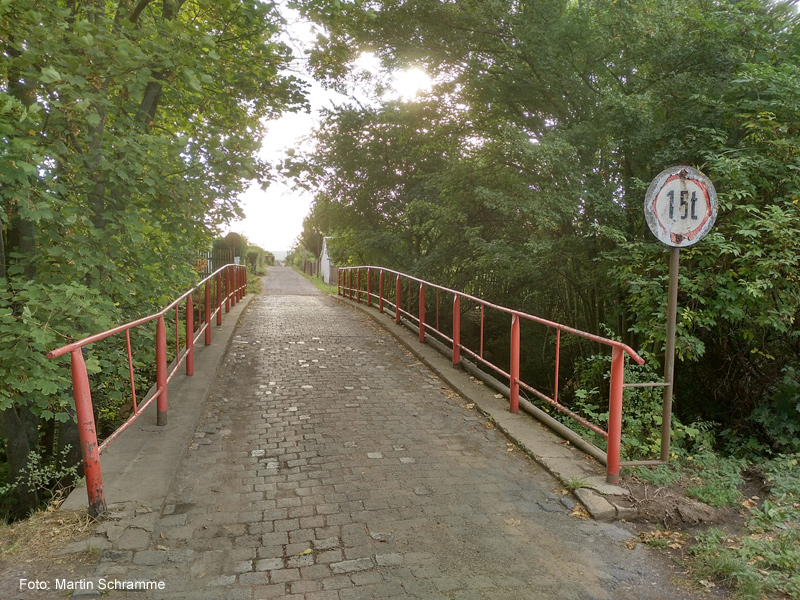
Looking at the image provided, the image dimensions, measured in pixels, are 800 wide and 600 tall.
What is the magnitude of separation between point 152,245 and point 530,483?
16.9 ft

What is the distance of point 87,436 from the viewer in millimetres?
3623

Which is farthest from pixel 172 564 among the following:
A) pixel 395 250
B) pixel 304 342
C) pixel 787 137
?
pixel 395 250

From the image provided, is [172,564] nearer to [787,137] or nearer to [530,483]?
[530,483]

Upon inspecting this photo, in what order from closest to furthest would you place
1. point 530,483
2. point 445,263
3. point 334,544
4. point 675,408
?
point 334,544 < point 530,483 < point 675,408 < point 445,263

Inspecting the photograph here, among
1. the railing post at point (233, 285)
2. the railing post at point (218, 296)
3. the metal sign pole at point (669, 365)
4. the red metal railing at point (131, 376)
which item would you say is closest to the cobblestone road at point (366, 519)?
the red metal railing at point (131, 376)

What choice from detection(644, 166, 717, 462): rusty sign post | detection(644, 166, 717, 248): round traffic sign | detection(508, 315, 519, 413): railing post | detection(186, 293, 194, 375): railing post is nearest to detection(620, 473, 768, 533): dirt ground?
detection(644, 166, 717, 462): rusty sign post

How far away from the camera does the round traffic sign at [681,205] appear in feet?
14.6

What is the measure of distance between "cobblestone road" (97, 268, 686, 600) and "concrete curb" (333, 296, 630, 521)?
0.12 m

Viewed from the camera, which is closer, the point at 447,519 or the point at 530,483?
the point at 447,519

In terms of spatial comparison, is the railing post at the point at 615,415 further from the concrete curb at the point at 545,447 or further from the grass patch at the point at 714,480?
the grass patch at the point at 714,480

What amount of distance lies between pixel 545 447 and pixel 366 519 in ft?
6.56

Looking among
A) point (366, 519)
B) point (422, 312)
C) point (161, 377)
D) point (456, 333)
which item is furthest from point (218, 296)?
point (366, 519)

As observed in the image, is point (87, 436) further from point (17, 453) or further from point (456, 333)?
point (456, 333)

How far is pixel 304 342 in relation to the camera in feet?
32.5
